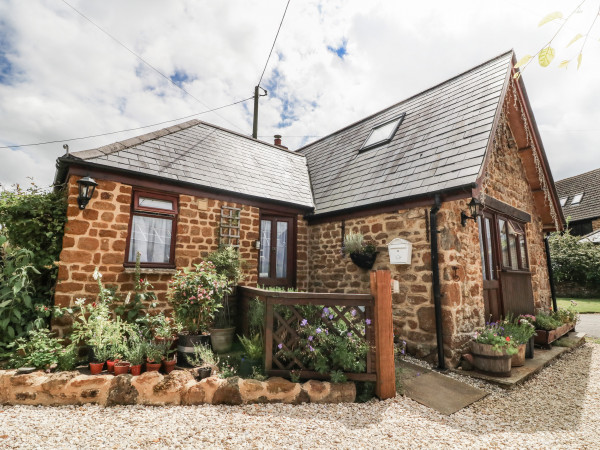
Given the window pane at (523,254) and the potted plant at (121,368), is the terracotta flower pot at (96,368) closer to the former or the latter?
the potted plant at (121,368)

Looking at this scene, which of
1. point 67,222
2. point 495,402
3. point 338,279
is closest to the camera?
point 495,402

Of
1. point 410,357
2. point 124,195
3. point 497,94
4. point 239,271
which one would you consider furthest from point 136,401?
point 497,94

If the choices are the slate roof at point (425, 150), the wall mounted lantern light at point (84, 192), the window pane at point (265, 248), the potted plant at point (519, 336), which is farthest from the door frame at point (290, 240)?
the potted plant at point (519, 336)

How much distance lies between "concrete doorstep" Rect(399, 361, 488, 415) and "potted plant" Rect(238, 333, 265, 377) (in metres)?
1.92

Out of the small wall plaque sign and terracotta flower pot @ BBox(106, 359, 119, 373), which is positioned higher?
the small wall plaque sign

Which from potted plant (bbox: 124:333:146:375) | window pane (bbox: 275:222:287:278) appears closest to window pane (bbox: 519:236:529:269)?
window pane (bbox: 275:222:287:278)

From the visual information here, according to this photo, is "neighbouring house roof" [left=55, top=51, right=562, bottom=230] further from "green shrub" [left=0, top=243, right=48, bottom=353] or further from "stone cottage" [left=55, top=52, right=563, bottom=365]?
"green shrub" [left=0, top=243, right=48, bottom=353]

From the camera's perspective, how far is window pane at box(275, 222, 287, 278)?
7.65m

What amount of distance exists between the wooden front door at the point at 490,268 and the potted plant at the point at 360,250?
6.91 feet

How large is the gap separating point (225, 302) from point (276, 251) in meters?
2.47

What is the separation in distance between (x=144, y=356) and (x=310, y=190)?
611cm

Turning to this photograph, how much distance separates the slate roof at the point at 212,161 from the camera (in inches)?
233

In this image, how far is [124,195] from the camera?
220 inches

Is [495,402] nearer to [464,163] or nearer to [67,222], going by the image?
[464,163]
